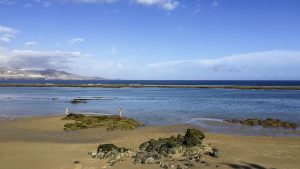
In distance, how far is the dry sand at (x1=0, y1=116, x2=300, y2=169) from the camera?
645 inches

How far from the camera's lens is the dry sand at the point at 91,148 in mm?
16375

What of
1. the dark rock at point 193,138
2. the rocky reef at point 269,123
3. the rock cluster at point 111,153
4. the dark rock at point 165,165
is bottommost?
the rocky reef at point 269,123

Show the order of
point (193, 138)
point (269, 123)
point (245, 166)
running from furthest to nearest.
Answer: point (269, 123), point (193, 138), point (245, 166)

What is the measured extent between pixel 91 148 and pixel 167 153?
4.35 m

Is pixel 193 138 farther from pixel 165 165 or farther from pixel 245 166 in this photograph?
pixel 165 165

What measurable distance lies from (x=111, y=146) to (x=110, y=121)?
Result: 1425 centimetres

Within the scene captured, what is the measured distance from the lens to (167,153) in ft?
59.4

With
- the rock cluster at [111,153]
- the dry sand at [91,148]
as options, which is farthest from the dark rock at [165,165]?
the rock cluster at [111,153]

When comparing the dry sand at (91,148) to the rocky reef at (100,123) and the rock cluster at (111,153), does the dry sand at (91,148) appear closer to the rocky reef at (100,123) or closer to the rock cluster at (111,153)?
the rock cluster at (111,153)

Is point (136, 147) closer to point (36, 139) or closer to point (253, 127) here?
point (36, 139)

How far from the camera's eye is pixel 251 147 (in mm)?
20766

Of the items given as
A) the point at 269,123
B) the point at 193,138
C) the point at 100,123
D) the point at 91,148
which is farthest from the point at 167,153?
the point at 269,123

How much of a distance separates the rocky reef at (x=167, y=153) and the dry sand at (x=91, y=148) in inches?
17.3

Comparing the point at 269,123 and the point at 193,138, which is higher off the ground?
the point at 193,138
